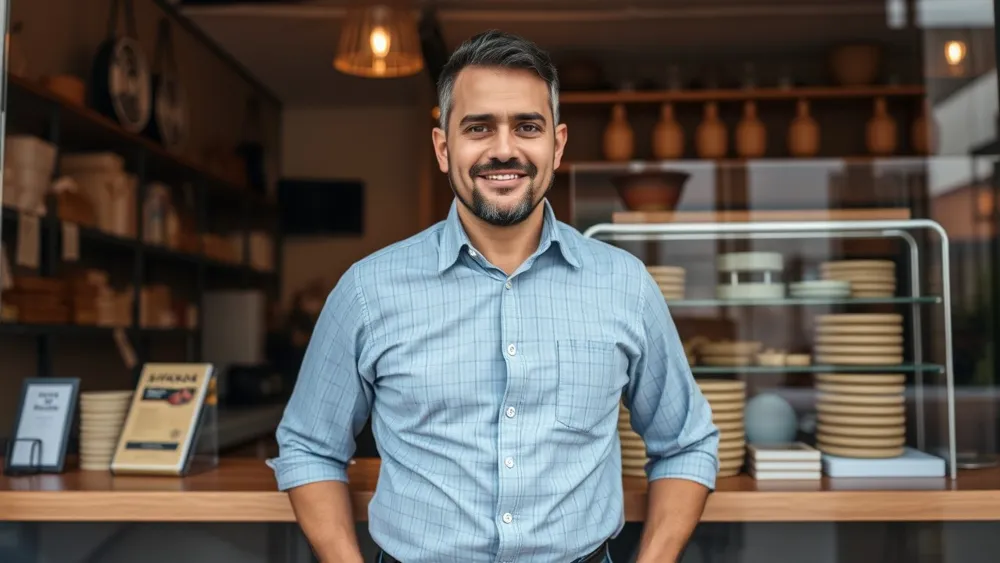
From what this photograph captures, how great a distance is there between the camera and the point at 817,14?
16.7ft

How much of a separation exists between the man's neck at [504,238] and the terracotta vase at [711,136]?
321cm

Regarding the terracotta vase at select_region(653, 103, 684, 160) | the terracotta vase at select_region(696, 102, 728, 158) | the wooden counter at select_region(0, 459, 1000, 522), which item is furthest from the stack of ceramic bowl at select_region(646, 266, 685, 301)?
the terracotta vase at select_region(696, 102, 728, 158)

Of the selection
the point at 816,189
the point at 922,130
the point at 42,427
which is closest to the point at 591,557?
the point at 42,427

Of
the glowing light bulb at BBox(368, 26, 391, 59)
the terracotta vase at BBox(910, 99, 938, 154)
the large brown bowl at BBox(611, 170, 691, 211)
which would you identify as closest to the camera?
the large brown bowl at BBox(611, 170, 691, 211)

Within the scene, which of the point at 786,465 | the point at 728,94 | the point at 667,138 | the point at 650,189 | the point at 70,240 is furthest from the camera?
the point at 728,94

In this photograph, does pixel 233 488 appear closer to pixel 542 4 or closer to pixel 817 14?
pixel 542 4

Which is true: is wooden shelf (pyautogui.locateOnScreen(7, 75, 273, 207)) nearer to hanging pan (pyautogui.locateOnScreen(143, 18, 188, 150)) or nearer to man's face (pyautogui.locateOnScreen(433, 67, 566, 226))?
hanging pan (pyautogui.locateOnScreen(143, 18, 188, 150))

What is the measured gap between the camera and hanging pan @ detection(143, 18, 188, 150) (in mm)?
4266

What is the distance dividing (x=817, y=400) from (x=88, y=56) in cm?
318

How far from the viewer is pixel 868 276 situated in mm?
2291

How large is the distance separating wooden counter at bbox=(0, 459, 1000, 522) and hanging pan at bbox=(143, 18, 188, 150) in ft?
8.42

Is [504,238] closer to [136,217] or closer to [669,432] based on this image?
[669,432]

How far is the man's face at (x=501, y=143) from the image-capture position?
1.45m

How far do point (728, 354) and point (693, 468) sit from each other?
78cm
